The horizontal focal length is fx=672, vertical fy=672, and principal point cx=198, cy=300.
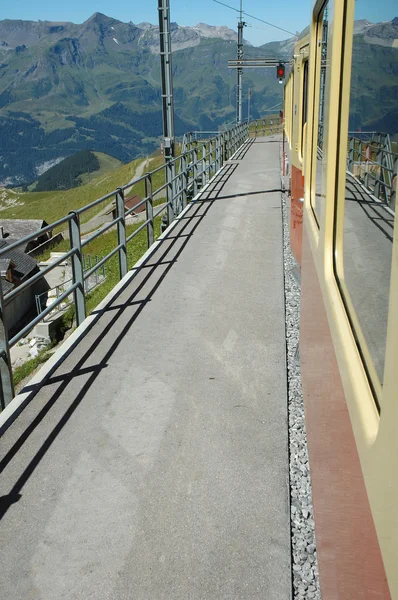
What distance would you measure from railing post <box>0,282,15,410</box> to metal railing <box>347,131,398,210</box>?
9.28 feet

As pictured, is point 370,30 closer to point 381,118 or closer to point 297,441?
point 381,118

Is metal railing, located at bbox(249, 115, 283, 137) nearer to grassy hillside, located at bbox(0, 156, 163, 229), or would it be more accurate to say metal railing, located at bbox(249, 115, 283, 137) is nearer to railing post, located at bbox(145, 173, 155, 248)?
railing post, located at bbox(145, 173, 155, 248)

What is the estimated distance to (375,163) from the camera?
204 cm

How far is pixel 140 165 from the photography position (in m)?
126

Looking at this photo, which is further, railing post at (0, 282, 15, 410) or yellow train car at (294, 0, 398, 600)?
railing post at (0, 282, 15, 410)

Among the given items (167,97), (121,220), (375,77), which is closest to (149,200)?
(121,220)

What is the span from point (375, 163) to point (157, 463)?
249 cm

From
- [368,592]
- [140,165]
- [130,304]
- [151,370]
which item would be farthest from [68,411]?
[140,165]

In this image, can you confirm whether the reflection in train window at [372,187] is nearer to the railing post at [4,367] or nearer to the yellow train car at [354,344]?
the yellow train car at [354,344]

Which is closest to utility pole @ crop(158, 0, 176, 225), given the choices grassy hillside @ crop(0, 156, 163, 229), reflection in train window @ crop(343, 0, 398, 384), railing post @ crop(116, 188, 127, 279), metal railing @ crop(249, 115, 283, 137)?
railing post @ crop(116, 188, 127, 279)

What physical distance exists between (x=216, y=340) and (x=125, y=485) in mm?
2457

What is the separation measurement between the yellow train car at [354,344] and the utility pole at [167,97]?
9252 mm

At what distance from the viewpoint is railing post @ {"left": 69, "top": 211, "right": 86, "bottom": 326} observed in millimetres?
6277

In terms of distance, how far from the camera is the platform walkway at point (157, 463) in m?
3.03
